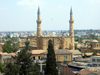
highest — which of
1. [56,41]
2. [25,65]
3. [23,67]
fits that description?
[56,41]

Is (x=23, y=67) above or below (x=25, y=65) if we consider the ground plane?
below

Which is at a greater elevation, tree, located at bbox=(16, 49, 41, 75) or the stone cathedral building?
the stone cathedral building

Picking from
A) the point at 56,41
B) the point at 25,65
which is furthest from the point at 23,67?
the point at 56,41

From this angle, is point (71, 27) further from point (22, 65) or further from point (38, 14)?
point (22, 65)

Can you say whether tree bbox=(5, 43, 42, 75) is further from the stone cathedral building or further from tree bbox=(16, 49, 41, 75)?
the stone cathedral building

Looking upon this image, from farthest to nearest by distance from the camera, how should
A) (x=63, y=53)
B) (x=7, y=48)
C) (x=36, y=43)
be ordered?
1. (x=36, y=43)
2. (x=7, y=48)
3. (x=63, y=53)

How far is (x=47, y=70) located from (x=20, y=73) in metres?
2.59

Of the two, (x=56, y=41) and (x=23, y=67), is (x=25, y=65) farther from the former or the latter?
(x=56, y=41)

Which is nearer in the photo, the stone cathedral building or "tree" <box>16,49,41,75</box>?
"tree" <box>16,49,41,75</box>

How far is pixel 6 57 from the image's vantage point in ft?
125

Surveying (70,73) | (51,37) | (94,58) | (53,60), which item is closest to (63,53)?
(94,58)

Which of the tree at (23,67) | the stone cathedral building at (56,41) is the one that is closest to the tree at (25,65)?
the tree at (23,67)

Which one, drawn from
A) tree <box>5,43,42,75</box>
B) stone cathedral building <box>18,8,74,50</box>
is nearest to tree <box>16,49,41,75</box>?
tree <box>5,43,42,75</box>

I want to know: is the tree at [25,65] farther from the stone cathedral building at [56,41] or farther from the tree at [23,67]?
the stone cathedral building at [56,41]
